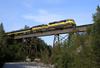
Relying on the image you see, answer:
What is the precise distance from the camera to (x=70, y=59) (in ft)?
103

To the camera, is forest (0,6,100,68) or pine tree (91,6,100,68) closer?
pine tree (91,6,100,68)

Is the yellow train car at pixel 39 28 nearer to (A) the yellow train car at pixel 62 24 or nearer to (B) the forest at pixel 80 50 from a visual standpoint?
(A) the yellow train car at pixel 62 24

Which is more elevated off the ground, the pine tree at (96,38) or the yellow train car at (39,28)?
the pine tree at (96,38)

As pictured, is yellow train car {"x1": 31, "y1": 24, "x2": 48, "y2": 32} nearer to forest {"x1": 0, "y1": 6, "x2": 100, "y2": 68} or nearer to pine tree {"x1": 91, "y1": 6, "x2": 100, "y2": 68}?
forest {"x1": 0, "y1": 6, "x2": 100, "y2": 68}

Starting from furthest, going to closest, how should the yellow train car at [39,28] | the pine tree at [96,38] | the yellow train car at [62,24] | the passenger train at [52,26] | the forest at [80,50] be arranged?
the yellow train car at [39,28] < the passenger train at [52,26] < the yellow train car at [62,24] < the forest at [80,50] < the pine tree at [96,38]

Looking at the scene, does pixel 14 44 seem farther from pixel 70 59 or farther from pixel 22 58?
pixel 70 59

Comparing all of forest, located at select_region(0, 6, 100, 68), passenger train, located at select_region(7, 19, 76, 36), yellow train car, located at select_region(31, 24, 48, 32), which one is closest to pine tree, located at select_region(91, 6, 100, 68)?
forest, located at select_region(0, 6, 100, 68)

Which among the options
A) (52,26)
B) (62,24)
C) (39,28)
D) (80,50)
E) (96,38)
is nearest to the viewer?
(96,38)

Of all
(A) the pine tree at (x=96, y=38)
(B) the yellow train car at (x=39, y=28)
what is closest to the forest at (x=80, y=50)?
(A) the pine tree at (x=96, y=38)

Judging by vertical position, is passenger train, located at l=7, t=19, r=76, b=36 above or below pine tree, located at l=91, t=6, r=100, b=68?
below

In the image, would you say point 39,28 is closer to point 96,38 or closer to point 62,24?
point 62,24

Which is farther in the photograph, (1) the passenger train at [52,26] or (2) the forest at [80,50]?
(1) the passenger train at [52,26]

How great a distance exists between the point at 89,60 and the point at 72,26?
40.0m

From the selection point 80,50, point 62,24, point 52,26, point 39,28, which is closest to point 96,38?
point 80,50
